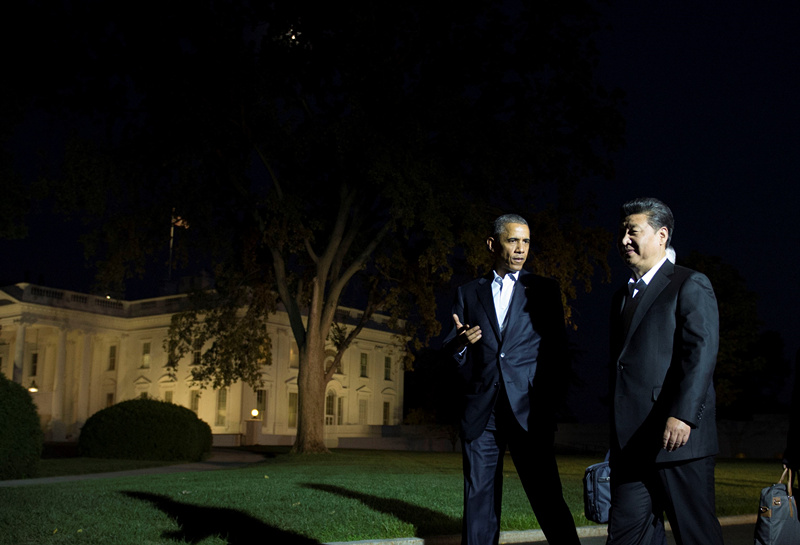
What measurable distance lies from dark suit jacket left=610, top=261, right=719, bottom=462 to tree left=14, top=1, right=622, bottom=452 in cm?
1844

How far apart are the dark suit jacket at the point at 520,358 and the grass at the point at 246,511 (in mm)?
2734

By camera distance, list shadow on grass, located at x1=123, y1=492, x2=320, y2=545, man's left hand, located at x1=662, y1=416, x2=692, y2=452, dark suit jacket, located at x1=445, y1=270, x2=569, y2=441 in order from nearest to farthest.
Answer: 1. man's left hand, located at x1=662, y1=416, x2=692, y2=452
2. dark suit jacket, located at x1=445, y1=270, x2=569, y2=441
3. shadow on grass, located at x1=123, y1=492, x2=320, y2=545

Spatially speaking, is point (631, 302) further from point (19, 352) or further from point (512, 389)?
point (19, 352)

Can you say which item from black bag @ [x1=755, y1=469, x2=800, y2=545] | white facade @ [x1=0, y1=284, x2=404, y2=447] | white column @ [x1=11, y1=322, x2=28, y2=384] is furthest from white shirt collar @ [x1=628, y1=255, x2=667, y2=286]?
white column @ [x1=11, y1=322, x2=28, y2=384]

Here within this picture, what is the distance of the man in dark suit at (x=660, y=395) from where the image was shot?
421cm

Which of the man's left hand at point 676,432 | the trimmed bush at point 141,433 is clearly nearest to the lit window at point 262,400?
the trimmed bush at point 141,433

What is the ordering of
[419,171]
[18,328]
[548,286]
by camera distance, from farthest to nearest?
[18,328] < [419,171] < [548,286]

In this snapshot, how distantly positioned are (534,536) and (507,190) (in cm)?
1902

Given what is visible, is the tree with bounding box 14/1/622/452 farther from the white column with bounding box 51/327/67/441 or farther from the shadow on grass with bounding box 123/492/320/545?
the white column with bounding box 51/327/67/441

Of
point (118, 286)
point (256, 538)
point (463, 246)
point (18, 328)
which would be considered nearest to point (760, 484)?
point (463, 246)

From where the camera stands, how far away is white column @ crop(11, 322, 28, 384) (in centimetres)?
6009

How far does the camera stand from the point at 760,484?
18.5 m

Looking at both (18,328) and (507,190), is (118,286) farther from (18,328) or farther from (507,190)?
(18,328)

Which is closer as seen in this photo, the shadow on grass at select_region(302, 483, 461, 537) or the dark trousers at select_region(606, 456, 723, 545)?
the dark trousers at select_region(606, 456, 723, 545)
